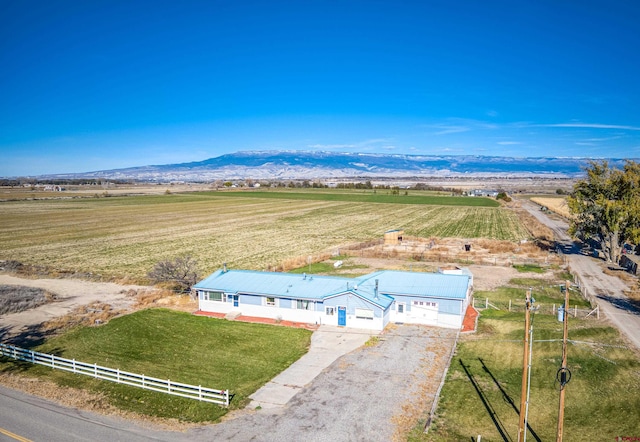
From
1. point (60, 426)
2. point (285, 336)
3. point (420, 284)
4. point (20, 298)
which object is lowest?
point (285, 336)

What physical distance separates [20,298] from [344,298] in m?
29.2

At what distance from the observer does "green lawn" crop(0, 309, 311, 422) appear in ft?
72.3

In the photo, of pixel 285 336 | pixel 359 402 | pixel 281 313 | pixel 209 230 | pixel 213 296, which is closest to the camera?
pixel 359 402

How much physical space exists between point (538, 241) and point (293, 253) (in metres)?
40.1

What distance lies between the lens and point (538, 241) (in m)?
72.1

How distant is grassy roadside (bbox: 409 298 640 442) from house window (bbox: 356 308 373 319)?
6.48 meters

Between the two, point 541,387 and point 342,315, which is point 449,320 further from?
point 541,387

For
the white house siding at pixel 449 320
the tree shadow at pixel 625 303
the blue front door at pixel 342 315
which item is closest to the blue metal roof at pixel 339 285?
the blue front door at pixel 342 315

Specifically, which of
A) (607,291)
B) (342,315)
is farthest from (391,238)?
(342,315)

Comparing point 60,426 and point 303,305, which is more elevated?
point 303,305

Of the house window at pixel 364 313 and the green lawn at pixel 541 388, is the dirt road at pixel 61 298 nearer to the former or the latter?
the house window at pixel 364 313

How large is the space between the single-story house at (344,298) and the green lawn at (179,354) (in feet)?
7.10

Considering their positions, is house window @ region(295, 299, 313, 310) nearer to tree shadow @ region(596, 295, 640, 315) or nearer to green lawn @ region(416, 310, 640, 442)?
green lawn @ region(416, 310, 640, 442)

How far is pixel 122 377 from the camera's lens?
23547 mm
